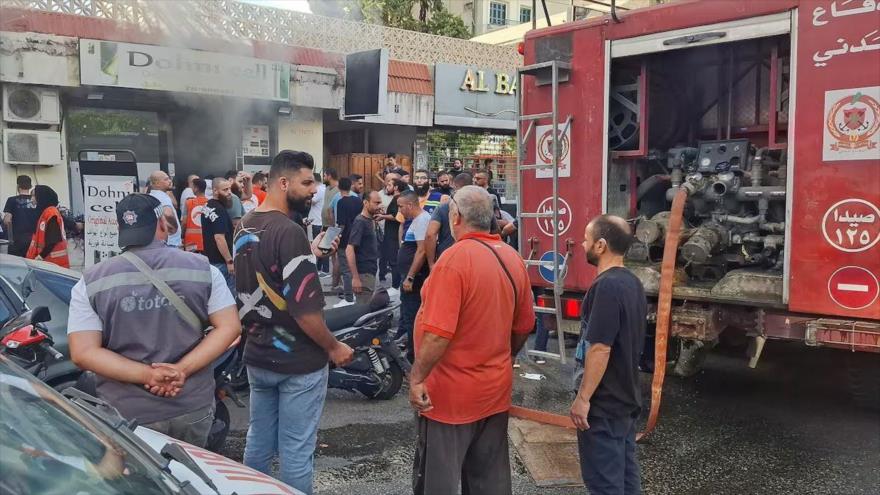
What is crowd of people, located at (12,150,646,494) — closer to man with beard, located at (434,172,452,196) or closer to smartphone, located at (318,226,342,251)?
smartphone, located at (318,226,342,251)

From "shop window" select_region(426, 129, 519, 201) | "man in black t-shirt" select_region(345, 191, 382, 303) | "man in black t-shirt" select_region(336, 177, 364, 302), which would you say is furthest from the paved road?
"shop window" select_region(426, 129, 519, 201)

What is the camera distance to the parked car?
171 inches

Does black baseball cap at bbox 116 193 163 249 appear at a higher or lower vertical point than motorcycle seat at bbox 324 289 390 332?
higher

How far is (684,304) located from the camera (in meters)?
5.23

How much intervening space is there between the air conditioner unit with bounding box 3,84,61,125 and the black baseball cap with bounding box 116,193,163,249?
32.7ft

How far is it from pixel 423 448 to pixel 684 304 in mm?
2772

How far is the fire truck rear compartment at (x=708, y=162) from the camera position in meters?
5.20

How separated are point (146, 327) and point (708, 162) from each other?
14.1ft

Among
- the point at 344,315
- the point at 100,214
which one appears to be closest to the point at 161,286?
the point at 344,315

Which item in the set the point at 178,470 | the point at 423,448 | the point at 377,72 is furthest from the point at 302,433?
the point at 377,72

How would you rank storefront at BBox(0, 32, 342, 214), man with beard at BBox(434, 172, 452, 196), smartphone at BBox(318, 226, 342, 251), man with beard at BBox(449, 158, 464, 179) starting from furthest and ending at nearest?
1. storefront at BBox(0, 32, 342, 214)
2. man with beard at BBox(449, 158, 464, 179)
3. man with beard at BBox(434, 172, 452, 196)
4. smartphone at BBox(318, 226, 342, 251)

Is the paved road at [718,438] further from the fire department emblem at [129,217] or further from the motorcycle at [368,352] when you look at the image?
the fire department emblem at [129,217]

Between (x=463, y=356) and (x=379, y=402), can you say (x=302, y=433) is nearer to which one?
(x=463, y=356)

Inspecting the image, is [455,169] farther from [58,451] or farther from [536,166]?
[58,451]
